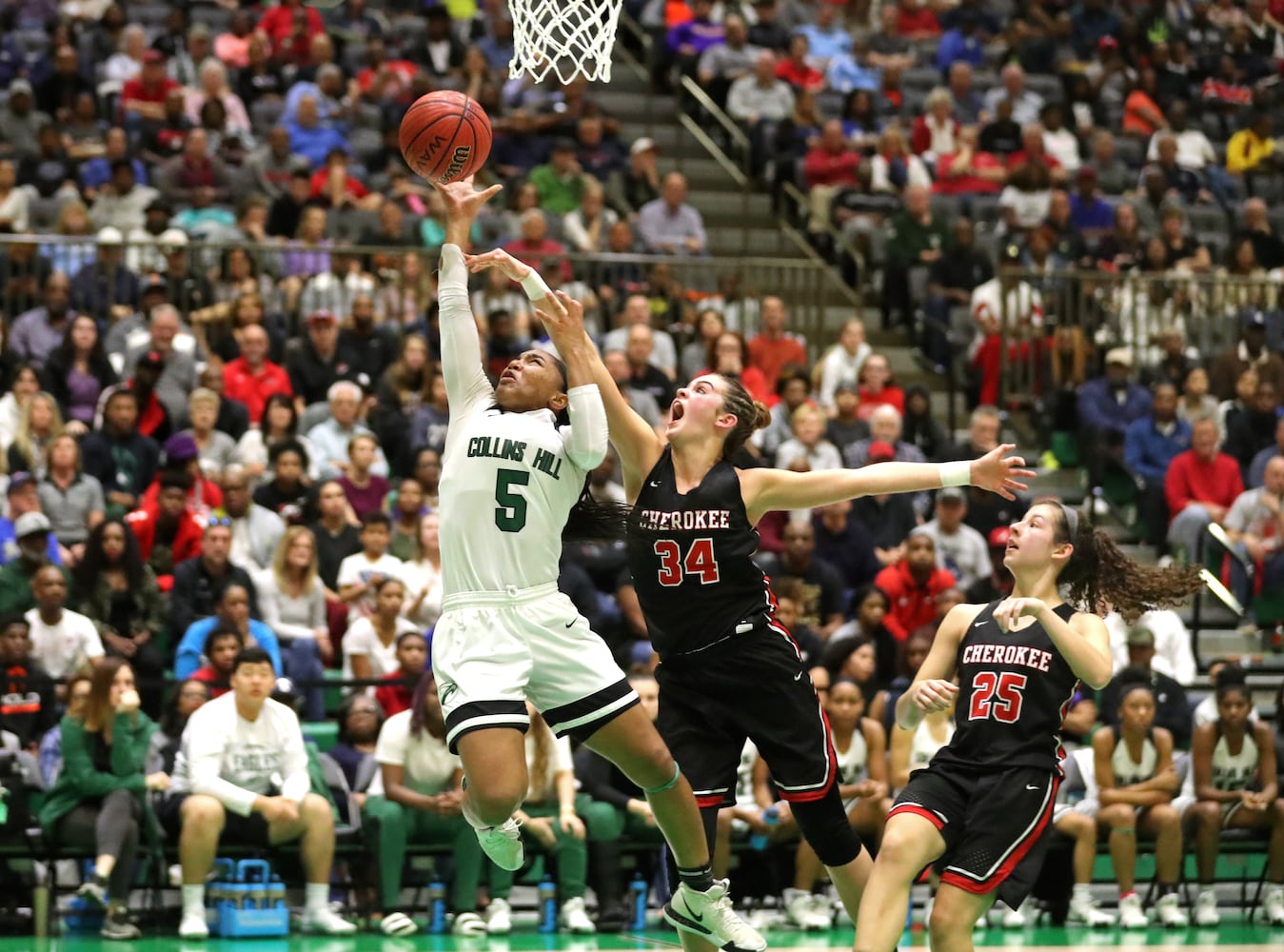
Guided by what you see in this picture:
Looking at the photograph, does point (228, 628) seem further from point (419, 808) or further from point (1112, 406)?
point (1112, 406)

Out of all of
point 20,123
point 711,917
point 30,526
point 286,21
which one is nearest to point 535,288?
point 711,917

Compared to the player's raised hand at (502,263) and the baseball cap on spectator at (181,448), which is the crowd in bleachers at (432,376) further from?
the player's raised hand at (502,263)

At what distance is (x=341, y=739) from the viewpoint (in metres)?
11.6

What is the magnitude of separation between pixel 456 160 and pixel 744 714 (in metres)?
2.37

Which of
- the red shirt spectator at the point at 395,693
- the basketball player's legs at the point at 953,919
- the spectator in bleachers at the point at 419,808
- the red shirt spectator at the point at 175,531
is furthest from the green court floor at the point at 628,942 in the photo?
the basketball player's legs at the point at 953,919

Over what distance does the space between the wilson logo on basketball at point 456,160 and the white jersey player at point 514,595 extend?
4.5 inches

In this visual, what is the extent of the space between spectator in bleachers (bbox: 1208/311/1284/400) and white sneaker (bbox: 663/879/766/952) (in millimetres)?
10584

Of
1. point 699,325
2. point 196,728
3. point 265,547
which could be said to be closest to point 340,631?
point 265,547

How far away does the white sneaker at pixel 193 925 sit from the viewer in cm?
1039

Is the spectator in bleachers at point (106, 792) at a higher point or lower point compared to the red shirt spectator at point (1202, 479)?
lower

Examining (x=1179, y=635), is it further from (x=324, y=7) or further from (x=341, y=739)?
(x=324, y=7)


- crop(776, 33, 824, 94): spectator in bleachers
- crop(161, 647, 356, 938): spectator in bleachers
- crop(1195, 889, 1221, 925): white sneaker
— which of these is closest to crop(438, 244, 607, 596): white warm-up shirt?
crop(161, 647, 356, 938): spectator in bleachers

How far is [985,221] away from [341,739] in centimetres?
974

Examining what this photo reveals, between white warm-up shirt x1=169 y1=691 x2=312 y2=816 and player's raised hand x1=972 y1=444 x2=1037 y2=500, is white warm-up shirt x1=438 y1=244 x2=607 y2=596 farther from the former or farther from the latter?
white warm-up shirt x1=169 y1=691 x2=312 y2=816
